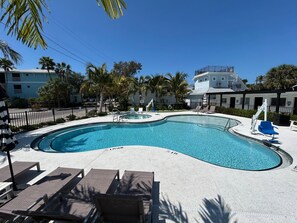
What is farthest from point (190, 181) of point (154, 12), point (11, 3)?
point (154, 12)

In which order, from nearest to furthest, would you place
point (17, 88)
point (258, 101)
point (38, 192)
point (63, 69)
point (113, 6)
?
1. point (113, 6)
2. point (38, 192)
3. point (258, 101)
4. point (17, 88)
5. point (63, 69)

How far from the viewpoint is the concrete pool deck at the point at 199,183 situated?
2.87 metres

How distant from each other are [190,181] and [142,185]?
1.49 m

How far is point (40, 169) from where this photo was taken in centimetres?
459

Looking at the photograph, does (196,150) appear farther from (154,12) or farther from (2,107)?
(154,12)

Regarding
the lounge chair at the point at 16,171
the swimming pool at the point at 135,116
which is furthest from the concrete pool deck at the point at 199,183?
the swimming pool at the point at 135,116

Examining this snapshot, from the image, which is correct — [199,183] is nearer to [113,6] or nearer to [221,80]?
[113,6]

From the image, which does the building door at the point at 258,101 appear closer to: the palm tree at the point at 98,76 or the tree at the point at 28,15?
the palm tree at the point at 98,76

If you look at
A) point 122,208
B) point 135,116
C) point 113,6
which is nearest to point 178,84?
point 135,116

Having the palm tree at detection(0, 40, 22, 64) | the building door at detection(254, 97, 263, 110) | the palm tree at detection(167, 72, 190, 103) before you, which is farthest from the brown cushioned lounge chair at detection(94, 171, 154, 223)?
the building door at detection(254, 97, 263, 110)

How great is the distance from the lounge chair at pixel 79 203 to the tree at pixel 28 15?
2551 millimetres

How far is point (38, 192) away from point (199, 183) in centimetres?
357

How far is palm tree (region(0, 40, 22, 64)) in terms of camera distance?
662 cm

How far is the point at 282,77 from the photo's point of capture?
2384 centimetres
